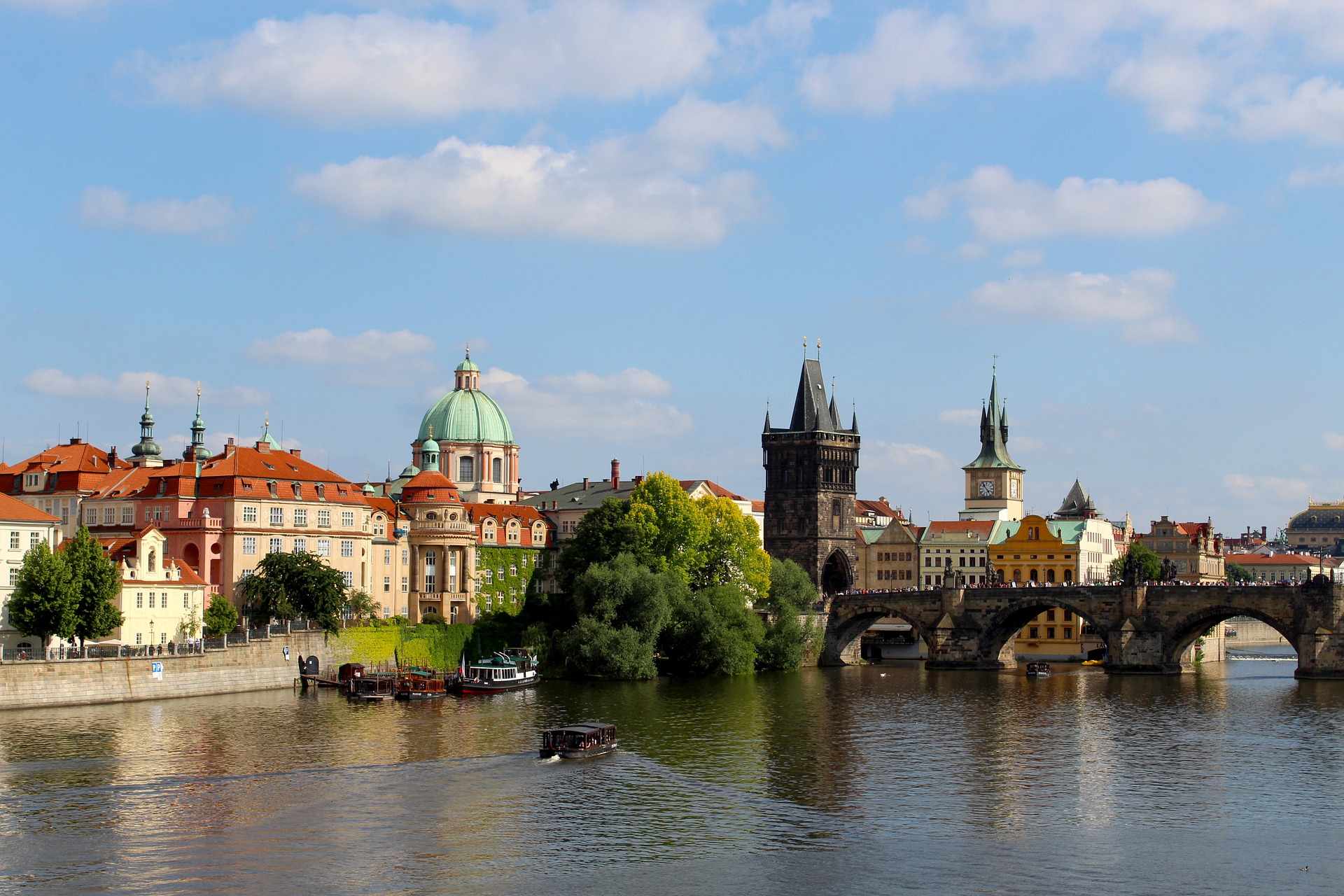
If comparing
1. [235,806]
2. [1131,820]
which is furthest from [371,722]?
[1131,820]

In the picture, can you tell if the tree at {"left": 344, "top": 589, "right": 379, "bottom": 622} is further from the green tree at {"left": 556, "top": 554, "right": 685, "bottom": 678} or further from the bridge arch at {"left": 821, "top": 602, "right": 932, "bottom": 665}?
the bridge arch at {"left": 821, "top": 602, "right": 932, "bottom": 665}

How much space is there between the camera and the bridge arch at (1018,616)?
165m

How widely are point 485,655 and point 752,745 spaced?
51113 mm

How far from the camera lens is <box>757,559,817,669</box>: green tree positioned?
6132 inches

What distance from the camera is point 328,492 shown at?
149250 millimetres

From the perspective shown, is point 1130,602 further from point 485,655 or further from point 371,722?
point 371,722

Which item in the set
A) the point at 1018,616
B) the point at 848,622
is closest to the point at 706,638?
the point at 848,622

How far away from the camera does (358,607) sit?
142m

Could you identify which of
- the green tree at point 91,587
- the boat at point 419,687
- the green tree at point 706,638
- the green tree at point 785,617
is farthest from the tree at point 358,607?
the green tree at point 785,617

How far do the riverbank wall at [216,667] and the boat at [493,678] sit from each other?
653cm

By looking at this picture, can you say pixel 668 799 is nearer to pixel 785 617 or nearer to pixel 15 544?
pixel 15 544

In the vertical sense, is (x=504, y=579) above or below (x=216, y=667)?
above

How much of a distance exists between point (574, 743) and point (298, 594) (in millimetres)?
48044

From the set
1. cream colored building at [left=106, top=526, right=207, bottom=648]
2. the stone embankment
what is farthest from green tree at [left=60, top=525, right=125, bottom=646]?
cream colored building at [left=106, top=526, right=207, bottom=648]
